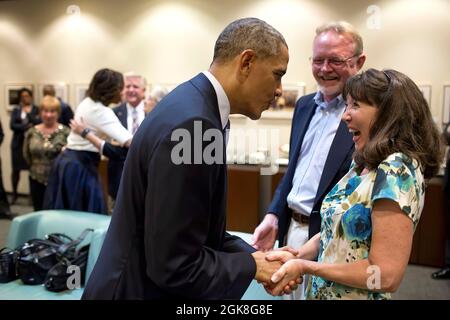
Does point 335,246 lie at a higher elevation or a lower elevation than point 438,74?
lower

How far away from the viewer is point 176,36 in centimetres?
574

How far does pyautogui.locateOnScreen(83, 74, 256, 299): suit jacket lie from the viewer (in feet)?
2.95

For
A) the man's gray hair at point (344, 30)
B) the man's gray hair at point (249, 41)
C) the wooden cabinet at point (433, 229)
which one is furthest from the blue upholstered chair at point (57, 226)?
the wooden cabinet at point (433, 229)

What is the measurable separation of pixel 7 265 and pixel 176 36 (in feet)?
13.1

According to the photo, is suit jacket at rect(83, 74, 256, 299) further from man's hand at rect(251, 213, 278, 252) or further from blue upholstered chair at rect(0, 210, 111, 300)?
blue upholstered chair at rect(0, 210, 111, 300)

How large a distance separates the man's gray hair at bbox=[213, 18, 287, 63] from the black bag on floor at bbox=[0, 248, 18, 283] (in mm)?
2113

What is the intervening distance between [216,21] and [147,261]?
16.2 ft

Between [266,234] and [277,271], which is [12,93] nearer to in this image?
[266,234]

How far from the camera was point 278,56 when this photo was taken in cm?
110

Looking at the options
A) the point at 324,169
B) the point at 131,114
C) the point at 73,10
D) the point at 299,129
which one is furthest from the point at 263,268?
the point at 73,10
